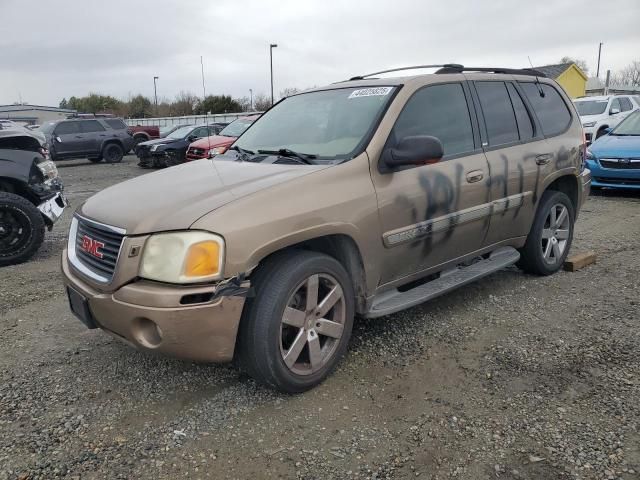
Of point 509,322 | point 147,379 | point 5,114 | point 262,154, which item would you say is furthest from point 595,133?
point 5,114

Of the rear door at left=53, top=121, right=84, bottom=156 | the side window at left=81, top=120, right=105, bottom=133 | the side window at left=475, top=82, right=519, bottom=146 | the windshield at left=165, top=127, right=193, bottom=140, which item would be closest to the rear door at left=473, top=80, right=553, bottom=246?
the side window at left=475, top=82, right=519, bottom=146

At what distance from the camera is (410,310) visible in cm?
414

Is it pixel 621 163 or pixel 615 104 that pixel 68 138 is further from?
pixel 615 104

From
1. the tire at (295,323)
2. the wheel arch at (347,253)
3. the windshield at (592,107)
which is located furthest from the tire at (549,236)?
the windshield at (592,107)

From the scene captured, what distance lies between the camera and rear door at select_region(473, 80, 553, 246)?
400cm

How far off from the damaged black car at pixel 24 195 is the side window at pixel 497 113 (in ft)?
15.7

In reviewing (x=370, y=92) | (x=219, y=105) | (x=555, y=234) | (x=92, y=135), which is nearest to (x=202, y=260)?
(x=370, y=92)

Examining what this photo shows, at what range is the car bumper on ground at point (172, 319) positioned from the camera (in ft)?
8.29

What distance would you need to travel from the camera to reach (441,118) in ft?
12.3

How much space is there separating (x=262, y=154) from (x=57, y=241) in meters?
4.50

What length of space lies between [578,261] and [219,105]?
48.4 metres

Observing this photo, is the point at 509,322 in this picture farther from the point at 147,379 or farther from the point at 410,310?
the point at 147,379

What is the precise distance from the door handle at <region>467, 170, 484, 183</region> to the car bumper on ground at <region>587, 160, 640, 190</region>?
6.40 metres

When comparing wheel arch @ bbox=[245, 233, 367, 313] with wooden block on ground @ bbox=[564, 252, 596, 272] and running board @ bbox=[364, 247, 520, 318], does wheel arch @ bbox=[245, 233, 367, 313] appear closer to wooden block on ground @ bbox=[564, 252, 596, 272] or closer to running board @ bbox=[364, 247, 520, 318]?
running board @ bbox=[364, 247, 520, 318]
